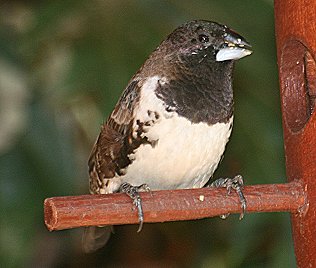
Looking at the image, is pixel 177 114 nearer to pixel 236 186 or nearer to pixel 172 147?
pixel 172 147

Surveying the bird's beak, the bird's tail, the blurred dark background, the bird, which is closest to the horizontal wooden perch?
the bird

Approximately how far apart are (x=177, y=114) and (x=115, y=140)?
18cm

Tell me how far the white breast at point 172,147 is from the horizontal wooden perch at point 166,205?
301mm

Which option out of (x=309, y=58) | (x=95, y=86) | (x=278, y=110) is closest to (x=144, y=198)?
(x=309, y=58)

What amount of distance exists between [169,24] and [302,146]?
2.27 feet

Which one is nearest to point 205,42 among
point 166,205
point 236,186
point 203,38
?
point 203,38

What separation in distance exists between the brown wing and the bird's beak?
196 millimetres

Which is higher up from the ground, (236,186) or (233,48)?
(233,48)

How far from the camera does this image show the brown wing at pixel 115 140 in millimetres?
2203

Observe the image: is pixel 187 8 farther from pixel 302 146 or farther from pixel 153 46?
pixel 302 146

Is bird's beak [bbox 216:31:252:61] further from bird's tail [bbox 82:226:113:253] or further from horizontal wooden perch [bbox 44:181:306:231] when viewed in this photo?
bird's tail [bbox 82:226:113:253]

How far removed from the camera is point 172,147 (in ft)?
7.02

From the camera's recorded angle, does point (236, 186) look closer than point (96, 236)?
Yes

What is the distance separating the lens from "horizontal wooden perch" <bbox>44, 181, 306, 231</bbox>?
1.70 metres
